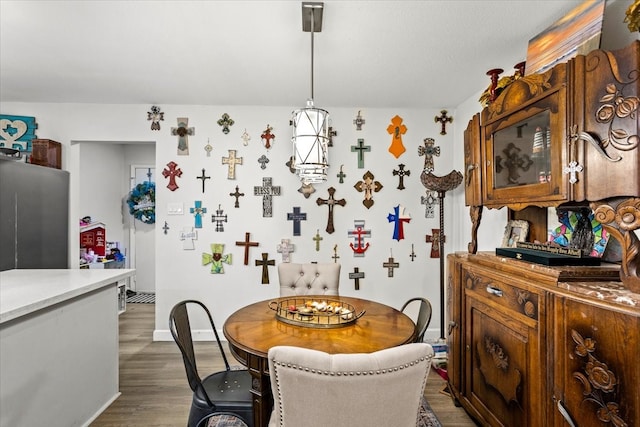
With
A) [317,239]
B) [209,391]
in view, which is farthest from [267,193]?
[209,391]

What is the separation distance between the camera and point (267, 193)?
3.62m

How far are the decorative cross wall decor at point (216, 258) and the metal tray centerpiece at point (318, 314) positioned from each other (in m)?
1.57

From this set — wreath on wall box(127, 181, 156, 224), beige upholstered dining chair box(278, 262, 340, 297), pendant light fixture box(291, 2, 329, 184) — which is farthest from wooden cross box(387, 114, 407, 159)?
wreath on wall box(127, 181, 156, 224)

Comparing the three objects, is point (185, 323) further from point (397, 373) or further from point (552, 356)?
point (552, 356)

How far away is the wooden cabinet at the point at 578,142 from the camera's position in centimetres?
119

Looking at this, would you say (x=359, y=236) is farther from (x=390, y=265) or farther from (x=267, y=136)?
(x=267, y=136)

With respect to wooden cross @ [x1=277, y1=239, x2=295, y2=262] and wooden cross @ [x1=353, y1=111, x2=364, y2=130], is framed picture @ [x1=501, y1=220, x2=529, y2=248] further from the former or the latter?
wooden cross @ [x1=277, y1=239, x2=295, y2=262]

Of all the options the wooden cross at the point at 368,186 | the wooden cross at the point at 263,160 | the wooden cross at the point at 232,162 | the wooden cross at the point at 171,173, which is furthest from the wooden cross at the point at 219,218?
the wooden cross at the point at 368,186

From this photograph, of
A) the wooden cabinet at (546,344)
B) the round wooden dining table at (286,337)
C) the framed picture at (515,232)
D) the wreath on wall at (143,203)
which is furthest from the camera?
the wreath on wall at (143,203)

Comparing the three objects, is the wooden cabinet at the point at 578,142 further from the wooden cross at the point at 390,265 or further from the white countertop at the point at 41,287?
the white countertop at the point at 41,287

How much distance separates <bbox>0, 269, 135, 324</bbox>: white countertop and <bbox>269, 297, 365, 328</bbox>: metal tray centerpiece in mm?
1074

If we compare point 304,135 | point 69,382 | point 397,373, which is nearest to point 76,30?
point 304,135

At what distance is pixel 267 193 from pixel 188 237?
93cm

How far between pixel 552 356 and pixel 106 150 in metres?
5.64
